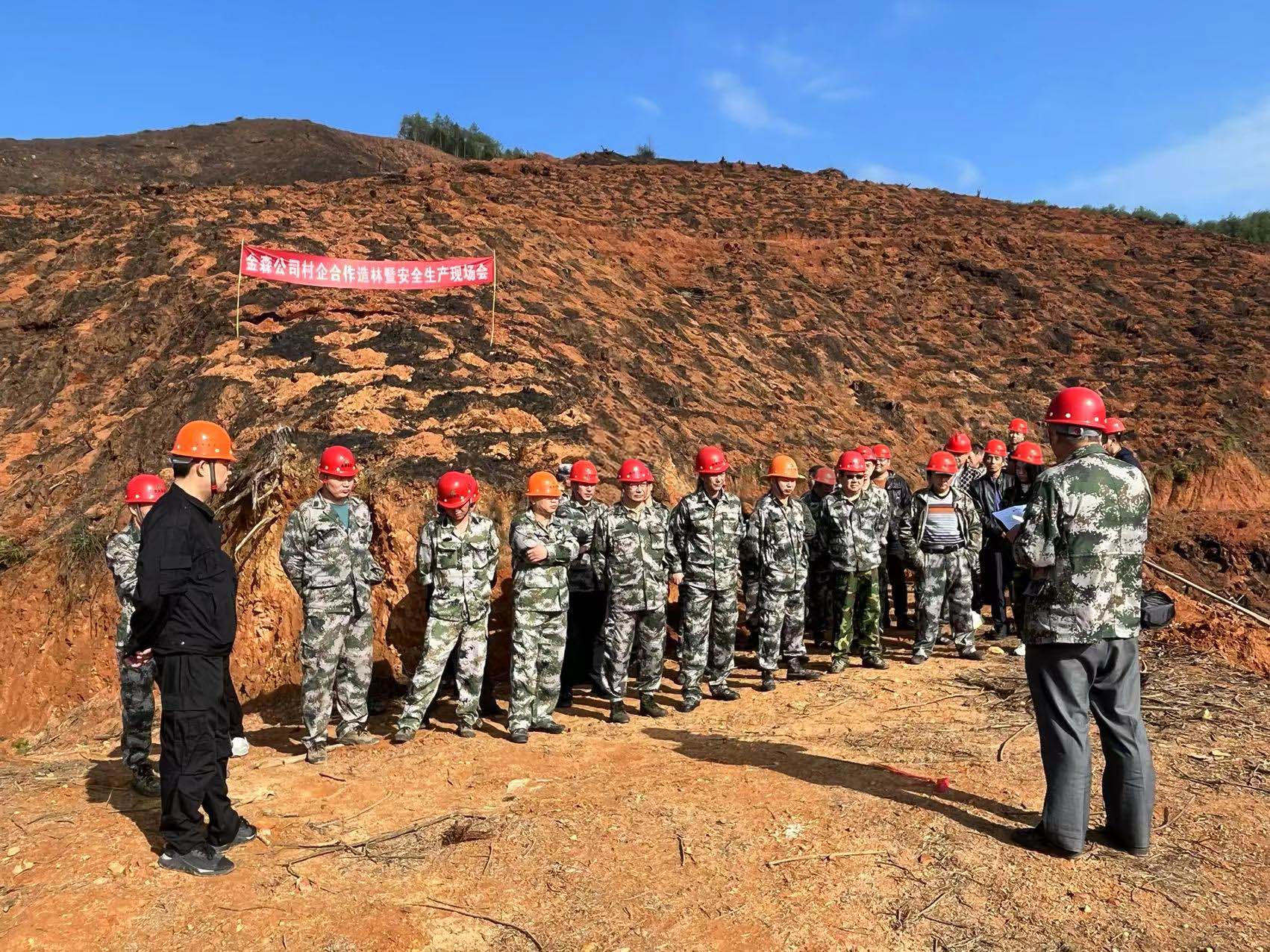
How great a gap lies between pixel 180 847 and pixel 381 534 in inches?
158

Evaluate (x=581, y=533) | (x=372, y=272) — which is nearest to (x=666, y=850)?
(x=581, y=533)

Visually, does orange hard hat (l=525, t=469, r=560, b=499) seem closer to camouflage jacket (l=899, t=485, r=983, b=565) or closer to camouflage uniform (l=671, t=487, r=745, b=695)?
camouflage uniform (l=671, t=487, r=745, b=695)

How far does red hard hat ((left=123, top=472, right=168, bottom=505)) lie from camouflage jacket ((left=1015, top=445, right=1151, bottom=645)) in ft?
20.0

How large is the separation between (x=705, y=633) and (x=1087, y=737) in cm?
352

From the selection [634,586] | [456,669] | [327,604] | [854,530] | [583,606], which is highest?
[854,530]

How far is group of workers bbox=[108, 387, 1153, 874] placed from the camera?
13.2 feet

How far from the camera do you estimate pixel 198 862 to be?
163 inches

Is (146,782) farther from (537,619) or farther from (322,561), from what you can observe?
(537,619)

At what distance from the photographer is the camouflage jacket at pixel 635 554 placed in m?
6.79

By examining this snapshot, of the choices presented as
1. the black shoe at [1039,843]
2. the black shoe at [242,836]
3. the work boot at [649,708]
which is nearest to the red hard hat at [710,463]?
the work boot at [649,708]

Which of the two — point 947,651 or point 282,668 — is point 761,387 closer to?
point 947,651

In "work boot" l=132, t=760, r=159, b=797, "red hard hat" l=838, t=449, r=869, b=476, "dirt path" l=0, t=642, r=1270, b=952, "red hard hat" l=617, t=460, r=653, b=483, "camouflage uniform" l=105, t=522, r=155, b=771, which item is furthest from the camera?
"red hard hat" l=838, t=449, r=869, b=476

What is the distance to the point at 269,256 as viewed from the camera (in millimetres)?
11500

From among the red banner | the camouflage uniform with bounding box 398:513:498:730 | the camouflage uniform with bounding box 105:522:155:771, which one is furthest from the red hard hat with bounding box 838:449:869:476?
the red banner
